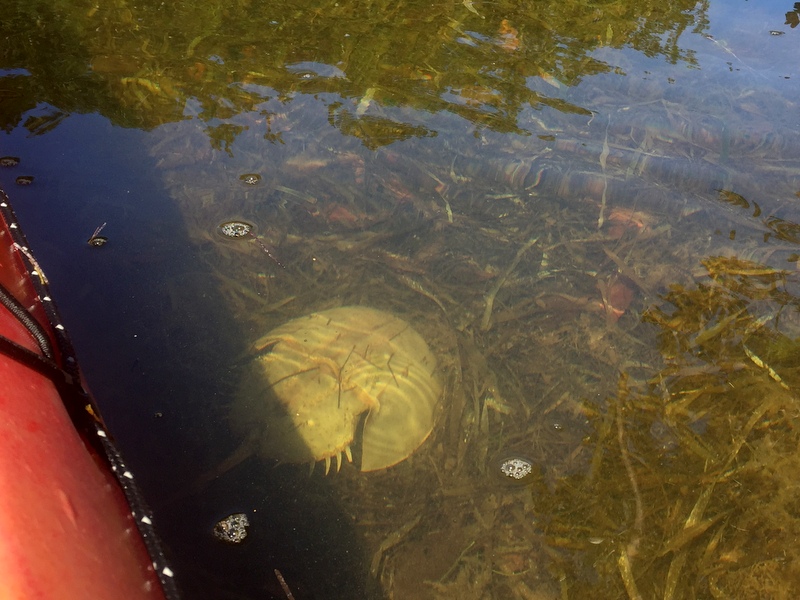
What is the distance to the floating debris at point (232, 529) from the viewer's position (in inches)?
77.4

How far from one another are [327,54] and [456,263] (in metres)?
2.21

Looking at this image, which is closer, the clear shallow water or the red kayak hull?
the red kayak hull

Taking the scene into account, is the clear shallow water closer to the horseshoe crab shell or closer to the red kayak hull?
the horseshoe crab shell

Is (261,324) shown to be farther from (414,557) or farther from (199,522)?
(414,557)

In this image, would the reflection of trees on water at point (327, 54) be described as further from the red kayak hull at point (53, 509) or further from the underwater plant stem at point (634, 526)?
the red kayak hull at point (53, 509)

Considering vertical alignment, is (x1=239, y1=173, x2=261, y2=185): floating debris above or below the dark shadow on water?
above

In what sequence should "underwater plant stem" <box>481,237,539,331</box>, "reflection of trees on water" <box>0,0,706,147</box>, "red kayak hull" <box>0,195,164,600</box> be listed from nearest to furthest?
"red kayak hull" <box>0,195,164,600</box>, "underwater plant stem" <box>481,237,539,331</box>, "reflection of trees on water" <box>0,0,706,147</box>

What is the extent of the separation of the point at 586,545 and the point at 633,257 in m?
1.51

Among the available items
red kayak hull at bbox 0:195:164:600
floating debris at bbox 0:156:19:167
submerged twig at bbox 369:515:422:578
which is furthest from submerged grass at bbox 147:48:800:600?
floating debris at bbox 0:156:19:167

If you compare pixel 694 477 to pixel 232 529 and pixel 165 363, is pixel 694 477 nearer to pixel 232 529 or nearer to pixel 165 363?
pixel 232 529

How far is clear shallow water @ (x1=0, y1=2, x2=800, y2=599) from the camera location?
→ 2.06 m

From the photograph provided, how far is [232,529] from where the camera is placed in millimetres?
1983

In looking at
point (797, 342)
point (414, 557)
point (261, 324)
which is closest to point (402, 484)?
point (414, 557)

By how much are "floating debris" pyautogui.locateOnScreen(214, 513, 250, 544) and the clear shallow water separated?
0.04m
